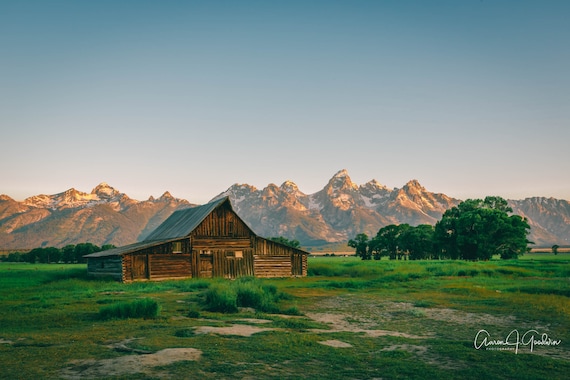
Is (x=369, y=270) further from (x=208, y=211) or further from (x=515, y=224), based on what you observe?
(x=515, y=224)

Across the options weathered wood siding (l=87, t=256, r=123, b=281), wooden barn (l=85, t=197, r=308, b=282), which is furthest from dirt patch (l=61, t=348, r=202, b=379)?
weathered wood siding (l=87, t=256, r=123, b=281)

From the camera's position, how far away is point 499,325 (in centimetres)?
1672

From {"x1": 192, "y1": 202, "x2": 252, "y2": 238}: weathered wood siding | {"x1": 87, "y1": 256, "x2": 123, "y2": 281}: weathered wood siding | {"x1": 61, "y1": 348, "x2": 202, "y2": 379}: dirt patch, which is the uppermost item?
{"x1": 192, "y1": 202, "x2": 252, "y2": 238}: weathered wood siding

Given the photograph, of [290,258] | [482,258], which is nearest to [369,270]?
[290,258]

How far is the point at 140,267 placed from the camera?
41812mm

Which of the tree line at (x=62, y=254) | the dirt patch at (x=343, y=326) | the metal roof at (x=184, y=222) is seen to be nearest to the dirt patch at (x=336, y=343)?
the dirt patch at (x=343, y=326)

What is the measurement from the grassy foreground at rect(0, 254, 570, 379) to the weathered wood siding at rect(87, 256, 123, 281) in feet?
49.9

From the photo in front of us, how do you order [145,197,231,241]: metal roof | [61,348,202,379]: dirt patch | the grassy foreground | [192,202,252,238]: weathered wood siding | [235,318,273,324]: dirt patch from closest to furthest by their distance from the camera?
1. [61,348,202,379]: dirt patch
2. the grassy foreground
3. [235,318,273,324]: dirt patch
4. [192,202,252,238]: weathered wood siding
5. [145,197,231,241]: metal roof

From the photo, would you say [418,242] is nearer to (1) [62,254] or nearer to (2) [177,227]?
(2) [177,227]

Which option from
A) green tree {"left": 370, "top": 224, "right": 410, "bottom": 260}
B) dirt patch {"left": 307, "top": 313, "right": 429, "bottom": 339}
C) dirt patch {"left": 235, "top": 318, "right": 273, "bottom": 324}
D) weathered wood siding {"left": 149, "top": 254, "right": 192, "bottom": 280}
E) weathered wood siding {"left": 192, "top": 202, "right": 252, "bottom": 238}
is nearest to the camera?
dirt patch {"left": 307, "top": 313, "right": 429, "bottom": 339}

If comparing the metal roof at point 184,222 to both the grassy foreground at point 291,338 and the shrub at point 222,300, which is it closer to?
the grassy foreground at point 291,338

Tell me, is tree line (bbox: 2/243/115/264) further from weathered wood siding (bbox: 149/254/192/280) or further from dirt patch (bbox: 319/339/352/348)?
dirt patch (bbox: 319/339/352/348)

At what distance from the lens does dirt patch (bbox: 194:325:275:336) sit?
14.9 m

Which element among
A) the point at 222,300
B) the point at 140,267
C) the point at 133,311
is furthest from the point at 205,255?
the point at 133,311
